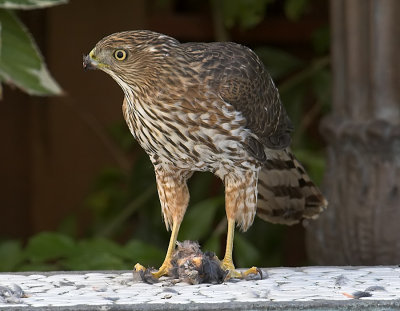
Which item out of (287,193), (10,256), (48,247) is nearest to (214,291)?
(287,193)

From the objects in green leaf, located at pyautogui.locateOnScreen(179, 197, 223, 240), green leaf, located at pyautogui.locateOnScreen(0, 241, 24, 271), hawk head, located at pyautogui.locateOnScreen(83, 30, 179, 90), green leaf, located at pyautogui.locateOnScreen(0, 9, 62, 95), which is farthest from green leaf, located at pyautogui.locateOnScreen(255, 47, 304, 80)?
hawk head, located at pyautogui.locateOnScreen(83, 30, 179, 90)

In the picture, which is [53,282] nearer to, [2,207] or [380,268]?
[380,268]

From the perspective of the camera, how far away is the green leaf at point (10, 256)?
3.71 meters

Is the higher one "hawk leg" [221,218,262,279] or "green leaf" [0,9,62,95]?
"green leaf" [0,9,62,95]

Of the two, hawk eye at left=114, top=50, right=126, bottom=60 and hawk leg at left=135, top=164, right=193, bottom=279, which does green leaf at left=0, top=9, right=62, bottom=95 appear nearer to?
hawk leg at left=135, top=164, right=193, bottom=279

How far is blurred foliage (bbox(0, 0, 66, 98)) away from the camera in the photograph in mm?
3418

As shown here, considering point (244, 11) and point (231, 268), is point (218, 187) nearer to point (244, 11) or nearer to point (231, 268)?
point (244, 11)

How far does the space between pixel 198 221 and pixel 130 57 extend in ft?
5.05

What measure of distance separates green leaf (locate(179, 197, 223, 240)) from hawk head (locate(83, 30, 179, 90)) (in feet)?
4.77

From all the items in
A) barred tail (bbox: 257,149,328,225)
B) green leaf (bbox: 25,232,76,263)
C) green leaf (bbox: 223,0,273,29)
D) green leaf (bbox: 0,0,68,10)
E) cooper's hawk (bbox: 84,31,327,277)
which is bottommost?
green leaf (bbox: 25,232,76,263)

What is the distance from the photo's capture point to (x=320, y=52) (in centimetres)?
465

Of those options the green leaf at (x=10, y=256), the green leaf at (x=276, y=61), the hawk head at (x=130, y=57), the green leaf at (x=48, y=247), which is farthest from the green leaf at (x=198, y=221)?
the hawk head at (x=130, y=57)

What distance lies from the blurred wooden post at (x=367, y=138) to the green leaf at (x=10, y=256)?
4.14ft

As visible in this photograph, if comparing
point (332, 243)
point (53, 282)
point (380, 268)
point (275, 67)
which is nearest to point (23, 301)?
point (53, 282)
